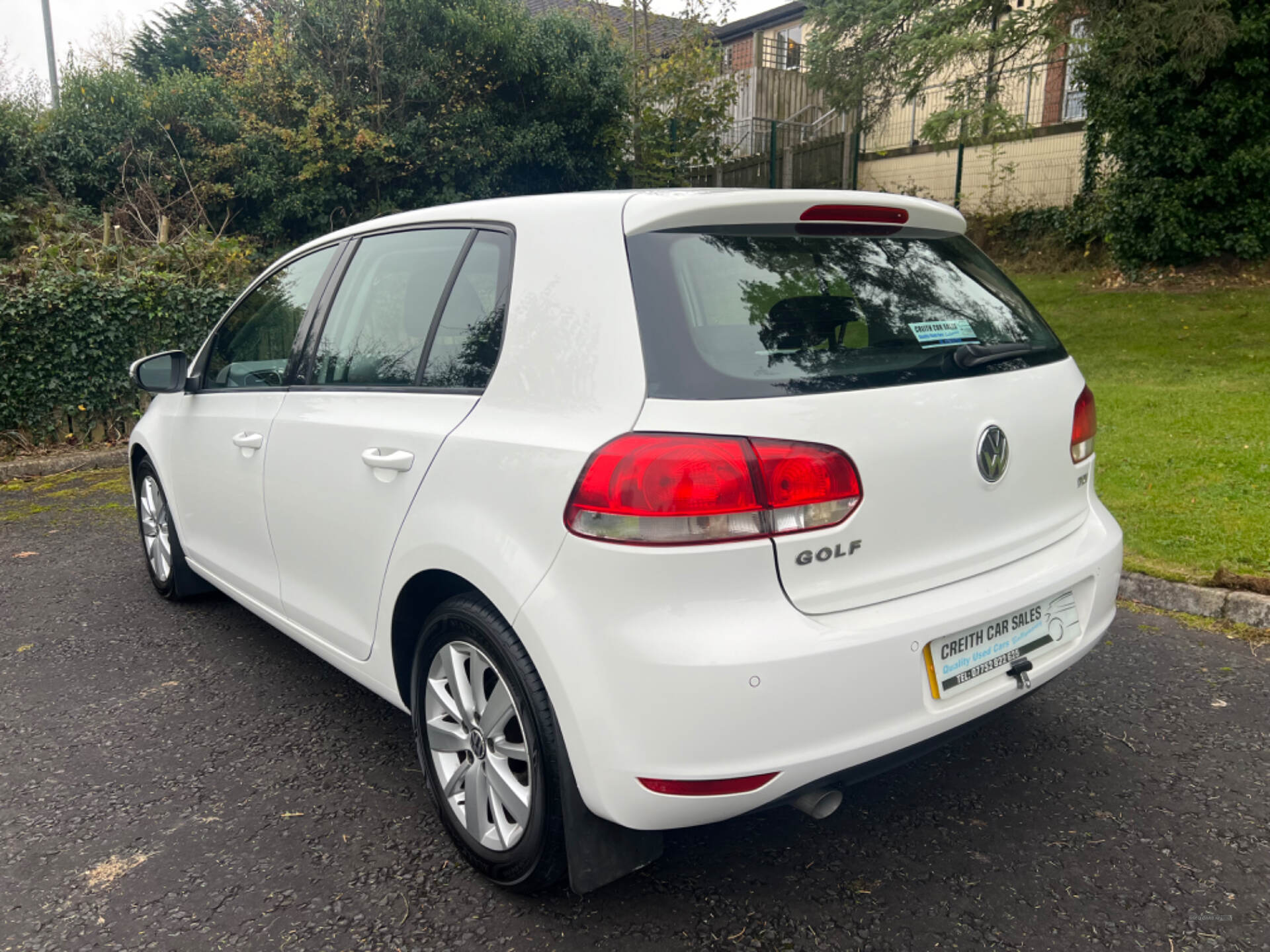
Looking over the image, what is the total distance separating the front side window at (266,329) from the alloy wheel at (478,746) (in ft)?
4.71

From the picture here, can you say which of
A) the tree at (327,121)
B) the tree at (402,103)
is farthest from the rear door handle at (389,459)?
the tree at (402,103)

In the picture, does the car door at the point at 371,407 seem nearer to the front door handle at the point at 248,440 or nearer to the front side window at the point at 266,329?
the front door handle at the point at 248,440

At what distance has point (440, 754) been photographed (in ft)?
8.38

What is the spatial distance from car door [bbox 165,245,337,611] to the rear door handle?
796 mm

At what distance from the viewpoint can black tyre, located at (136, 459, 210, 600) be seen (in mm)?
4469

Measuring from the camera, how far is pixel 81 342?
27.9ft

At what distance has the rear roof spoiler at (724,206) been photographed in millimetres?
2191

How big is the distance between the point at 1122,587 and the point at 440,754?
3324 millimetres

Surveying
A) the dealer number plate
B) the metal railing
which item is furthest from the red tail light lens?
the metal railing

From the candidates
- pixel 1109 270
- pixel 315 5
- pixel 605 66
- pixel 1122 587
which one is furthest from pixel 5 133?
pixel 1109 270

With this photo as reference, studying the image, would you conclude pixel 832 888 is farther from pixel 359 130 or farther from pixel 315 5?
pixel 315 5

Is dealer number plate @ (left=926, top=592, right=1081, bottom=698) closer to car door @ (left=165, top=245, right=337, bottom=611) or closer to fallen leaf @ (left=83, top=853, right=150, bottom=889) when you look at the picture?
fallen leaf @ (left=83, top=853, right=150, bottom=889)

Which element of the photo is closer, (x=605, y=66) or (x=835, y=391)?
(x=835, y=391)

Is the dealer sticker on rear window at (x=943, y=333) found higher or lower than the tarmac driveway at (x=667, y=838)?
higher
